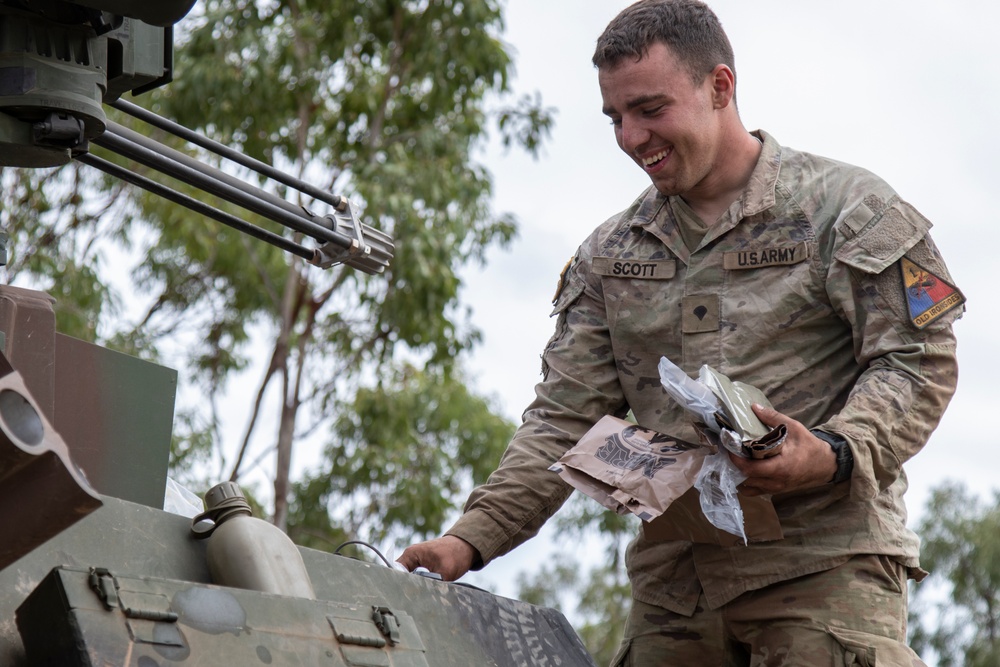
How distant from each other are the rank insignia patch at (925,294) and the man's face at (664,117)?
538 millimetres

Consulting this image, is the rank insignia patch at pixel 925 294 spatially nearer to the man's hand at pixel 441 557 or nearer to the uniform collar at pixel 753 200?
the uniform collar at pixel 753 200

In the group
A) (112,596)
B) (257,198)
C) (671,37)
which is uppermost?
(671,37)

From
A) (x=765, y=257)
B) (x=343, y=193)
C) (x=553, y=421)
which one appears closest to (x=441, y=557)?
(x=553, y=421)

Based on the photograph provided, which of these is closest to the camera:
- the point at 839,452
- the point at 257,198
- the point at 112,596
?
the point at 112,596

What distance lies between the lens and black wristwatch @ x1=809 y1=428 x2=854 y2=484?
9.62 feet

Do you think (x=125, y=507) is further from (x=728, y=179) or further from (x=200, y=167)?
(x=728, y=179)

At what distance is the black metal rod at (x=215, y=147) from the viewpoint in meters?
3.12

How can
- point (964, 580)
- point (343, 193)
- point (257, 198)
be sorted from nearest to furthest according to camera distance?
point (257, 198)
point (343, 193)
point (964, 580)

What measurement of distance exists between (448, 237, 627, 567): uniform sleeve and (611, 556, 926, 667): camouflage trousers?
1.53 feet

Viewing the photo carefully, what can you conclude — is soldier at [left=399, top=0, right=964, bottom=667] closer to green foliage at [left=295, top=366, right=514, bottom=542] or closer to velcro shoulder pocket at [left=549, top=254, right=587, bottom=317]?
velcro shoulder pocket at [left=549, top=254, right=587, bottom=317]

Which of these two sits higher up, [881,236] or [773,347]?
[881,236]

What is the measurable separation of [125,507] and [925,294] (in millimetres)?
1732

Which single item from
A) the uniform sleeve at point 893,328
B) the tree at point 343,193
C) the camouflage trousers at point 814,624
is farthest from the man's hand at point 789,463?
the tree at point 343,193

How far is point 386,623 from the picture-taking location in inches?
94.2
